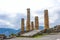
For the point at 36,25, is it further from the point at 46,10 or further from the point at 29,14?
the point at 46,10

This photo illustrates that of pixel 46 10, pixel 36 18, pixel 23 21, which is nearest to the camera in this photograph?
pixel 46 10

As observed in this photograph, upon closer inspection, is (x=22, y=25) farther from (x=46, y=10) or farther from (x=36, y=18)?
(x=46, y=10)

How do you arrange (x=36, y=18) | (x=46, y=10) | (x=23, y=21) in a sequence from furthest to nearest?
(x=23, y=21), (x=36, y=18), (x=46, y=10)

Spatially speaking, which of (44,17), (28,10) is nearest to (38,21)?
(28,10)

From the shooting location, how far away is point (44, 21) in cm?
3103

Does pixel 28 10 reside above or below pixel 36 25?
above

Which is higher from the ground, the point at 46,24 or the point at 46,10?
the point at 46,10

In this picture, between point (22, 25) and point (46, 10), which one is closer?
point (46, 10)

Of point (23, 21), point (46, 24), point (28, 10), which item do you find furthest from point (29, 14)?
point (46, 24)

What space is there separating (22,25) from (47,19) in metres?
11.0

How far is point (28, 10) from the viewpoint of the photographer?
35.8 metres

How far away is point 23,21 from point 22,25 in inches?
48.3

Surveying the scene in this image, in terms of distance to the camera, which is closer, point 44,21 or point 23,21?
point 44,21

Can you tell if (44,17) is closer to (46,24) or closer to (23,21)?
(46,24)
